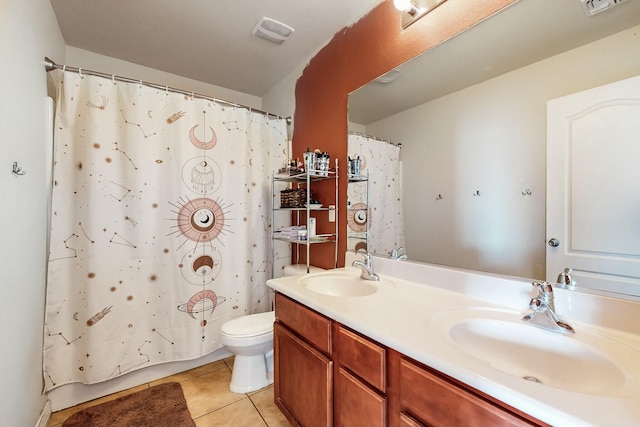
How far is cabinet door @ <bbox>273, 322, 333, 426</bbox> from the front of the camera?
1063mm

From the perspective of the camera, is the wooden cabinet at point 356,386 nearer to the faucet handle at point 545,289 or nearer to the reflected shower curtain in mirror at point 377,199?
the faucet handle at point 545,289

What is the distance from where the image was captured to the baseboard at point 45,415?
1405mm

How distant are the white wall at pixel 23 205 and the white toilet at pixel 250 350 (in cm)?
90

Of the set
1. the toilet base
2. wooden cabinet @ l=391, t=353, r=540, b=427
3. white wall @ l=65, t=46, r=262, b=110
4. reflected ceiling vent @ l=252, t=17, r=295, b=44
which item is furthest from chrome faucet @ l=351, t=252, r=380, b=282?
white wall @ l=65, t=46, r=262, b=110

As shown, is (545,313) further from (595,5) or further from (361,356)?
(595,5)

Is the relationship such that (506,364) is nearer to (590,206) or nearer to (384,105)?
(590,206)

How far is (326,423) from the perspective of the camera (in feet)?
3.44

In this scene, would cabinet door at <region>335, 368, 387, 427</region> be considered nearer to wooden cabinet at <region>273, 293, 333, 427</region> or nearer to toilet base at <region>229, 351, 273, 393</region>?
wooden cabinet at <region>273, 293, 333, 427</region>

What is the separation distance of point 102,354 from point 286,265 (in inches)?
53.9

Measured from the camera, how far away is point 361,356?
91 cm

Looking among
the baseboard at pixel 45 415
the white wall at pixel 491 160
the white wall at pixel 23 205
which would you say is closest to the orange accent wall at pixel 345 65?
the white wall at pixel 491 160

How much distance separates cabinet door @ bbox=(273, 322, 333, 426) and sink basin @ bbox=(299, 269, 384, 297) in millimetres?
284

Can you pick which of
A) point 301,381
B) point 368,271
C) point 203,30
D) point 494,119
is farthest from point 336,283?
point 203,30

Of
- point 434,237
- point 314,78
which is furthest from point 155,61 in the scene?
point 434,237
